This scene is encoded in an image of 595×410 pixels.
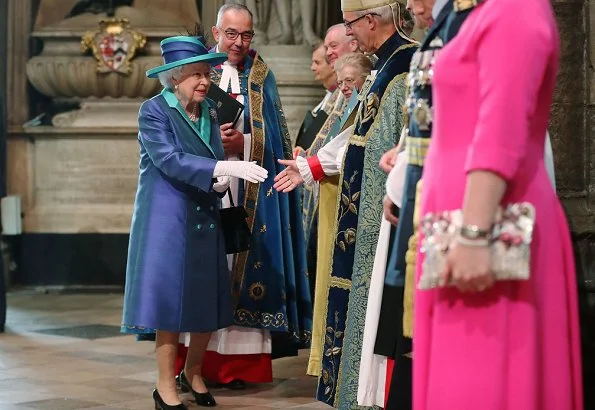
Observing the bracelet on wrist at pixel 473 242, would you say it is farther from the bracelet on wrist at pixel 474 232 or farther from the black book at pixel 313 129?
the black book at pixel 313 129

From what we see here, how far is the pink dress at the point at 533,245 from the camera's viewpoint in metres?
2.51

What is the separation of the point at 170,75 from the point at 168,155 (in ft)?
1.39

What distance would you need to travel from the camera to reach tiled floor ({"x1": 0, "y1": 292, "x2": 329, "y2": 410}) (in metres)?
5.48

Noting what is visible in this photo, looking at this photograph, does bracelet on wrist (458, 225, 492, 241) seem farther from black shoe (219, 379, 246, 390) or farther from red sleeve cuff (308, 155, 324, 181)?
black shoe (219, 379, 246, 390)

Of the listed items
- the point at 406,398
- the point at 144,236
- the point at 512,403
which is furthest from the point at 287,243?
the point at 512,403

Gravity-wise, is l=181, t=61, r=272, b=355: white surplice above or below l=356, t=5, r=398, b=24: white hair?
below

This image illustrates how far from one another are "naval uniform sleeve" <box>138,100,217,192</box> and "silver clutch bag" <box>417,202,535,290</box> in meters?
2.53

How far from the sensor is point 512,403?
2.56 metres

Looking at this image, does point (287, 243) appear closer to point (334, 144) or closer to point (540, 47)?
point (334, 144)

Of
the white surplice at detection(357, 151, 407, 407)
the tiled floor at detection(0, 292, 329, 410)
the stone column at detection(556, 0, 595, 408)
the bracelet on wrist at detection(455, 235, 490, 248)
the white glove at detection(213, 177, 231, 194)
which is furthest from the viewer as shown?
the tiled floor at detection(0, 292, 329, 410)

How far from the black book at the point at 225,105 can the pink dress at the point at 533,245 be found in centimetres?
315

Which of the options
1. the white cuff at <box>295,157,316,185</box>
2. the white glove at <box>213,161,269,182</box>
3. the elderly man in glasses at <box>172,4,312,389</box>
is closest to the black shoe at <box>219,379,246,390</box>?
the elderly man in glasses at <box>172,4,312,389</box>

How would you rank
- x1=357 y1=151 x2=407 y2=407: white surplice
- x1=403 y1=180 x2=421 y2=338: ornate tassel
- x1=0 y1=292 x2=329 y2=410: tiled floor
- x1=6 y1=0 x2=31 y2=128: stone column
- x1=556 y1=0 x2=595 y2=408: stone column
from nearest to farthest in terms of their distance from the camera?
x1=403 y1=180 x2=421 y2=338: ornate tassel → x1=357 y1=151 x2=407 y2=407: white surplice → x1=556 y1=0 x2=595 y2=408: stone column → x1=0 y1=292 x2=329 y2=410: tiled floor → x1=6 y1=0 x2=31 y2=128: stone column

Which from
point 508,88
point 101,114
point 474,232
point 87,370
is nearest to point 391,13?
point 508,88
